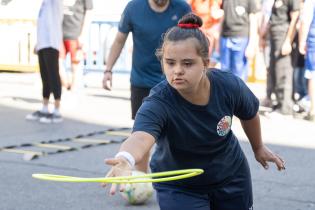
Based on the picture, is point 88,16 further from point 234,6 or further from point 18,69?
point 18,69

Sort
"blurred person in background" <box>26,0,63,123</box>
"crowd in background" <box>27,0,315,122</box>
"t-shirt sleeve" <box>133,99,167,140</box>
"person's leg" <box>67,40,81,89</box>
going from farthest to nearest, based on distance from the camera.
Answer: "person's leg" <box>67,40,81,89</box>, "crowd in background" <box>27,0,315,122</box>, "blurred person in background" <box>26,0,63,123</box>, "t-shirt sleeve" <box>133,99,167,140</box>

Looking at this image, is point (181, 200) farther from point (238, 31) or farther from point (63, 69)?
point (63, 69)

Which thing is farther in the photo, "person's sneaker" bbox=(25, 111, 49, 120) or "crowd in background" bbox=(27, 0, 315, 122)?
"person's sneaker" bbox=(25, 111, 49, 120)

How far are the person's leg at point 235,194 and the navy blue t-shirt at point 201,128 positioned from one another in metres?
0.04

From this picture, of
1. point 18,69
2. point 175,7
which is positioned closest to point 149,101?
point 175,7

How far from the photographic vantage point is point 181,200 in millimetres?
3906

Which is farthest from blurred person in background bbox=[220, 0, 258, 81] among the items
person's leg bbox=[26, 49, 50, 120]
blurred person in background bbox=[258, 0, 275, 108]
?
person's leg bbox=[26, 49, 50, 120]

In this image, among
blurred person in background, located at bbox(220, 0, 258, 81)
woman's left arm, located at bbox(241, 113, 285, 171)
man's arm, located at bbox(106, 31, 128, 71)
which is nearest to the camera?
woman's left arm, located at bbox(241, 113, 285, 171)

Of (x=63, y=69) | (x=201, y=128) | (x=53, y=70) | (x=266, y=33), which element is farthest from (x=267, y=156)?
(x=63, y=69)

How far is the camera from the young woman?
11.9 ft

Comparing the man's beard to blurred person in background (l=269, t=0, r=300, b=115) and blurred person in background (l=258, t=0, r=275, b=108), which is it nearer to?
blurred person in background (l=269, t=0, r=300, b=115)

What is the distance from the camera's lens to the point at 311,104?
415 inches

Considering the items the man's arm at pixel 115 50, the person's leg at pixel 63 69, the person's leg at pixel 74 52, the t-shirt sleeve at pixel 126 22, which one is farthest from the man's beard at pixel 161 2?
the person's leg at pixel 63 69

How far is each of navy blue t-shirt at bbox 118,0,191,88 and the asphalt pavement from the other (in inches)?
41.3
